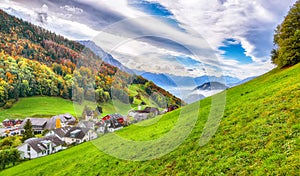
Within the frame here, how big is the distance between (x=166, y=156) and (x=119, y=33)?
9575mm

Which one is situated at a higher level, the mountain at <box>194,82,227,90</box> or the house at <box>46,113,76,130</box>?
the mountain at <box>194,82,227,90</box>

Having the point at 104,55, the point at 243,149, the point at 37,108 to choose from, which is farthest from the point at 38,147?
the point at 37,108

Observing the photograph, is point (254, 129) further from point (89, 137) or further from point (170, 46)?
point (89, 137)

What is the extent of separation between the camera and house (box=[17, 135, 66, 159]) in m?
64.0

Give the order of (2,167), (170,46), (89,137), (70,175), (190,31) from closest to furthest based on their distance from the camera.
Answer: (190,31) < (170,46) < (70,175) < (2,167) < (89,137)

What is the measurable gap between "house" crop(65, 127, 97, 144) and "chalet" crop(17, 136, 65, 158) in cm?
464

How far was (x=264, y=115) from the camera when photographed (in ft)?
51.2

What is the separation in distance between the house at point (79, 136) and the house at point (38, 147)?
15.2 feet

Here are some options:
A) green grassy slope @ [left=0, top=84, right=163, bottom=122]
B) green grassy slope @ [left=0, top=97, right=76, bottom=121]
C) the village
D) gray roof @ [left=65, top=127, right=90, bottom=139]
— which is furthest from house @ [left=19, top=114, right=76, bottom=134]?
gray roof @ [left=65, top=127, right=90, bottom=139]

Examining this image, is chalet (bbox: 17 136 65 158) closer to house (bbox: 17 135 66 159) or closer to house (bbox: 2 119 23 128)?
house (bbox: 17 135 66 159)

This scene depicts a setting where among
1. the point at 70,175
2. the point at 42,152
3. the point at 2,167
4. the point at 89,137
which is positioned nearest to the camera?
the point at 70,175

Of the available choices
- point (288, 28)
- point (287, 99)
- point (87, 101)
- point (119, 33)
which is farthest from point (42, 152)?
point (288, 28)

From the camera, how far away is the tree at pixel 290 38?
1738 inches

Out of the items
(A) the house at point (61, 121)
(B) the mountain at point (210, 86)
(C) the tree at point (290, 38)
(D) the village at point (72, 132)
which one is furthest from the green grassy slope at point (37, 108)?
(B) the mountain at point (210, 86)
